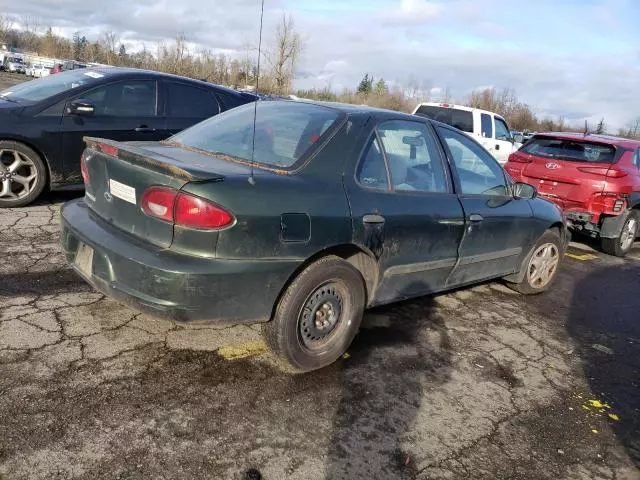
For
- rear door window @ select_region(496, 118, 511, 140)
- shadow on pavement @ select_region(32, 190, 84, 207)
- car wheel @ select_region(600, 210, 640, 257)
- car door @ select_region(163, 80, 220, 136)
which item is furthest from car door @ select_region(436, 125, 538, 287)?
rear door window @ select_region(496, 118, 511, 140)

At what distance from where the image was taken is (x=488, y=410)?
3.19 m

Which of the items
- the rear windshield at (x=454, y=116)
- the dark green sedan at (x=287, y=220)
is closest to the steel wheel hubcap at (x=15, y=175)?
the dark green sedan at (x=287, y=220)

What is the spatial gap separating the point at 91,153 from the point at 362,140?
1.71 meters

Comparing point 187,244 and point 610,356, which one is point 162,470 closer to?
point 187,244

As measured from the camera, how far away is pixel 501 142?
1286 centimetres

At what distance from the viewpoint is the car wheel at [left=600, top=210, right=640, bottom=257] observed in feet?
24.8

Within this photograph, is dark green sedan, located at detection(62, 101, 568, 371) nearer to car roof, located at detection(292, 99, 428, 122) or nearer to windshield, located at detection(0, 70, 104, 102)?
car roof, located at detection(292, 99, 428, 122)

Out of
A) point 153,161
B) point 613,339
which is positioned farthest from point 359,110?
point 613,339

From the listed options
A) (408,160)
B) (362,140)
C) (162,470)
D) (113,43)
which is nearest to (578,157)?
(408,160)

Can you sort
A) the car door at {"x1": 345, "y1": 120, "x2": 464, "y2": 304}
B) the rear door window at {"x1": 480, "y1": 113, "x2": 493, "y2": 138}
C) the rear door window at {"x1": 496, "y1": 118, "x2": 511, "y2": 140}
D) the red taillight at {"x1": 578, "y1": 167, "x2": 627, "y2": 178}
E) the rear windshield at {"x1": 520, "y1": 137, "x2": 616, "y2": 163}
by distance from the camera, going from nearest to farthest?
the car door at {"x1": 345, "y1": 120, "x2": 464, "y2": 304}
the red taillight at {"x1": 578, "y1": 167, "x2": 627, "y2": 178}
the rear windshield at {"x1": 520, "y1": 137, "x2": 616, "y2": 163}
the rear door window at {"x1": 480, "y1": 113, "x2": 493, "y2": 138}
the rear door window at {"x1": 496, "y1": 118, "x2": 511, "y2": 140}

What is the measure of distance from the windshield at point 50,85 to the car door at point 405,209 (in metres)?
4.03

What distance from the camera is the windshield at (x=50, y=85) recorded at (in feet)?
19.4

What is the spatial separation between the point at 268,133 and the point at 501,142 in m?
10.6

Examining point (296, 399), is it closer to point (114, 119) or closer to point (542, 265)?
point (542, 265)
